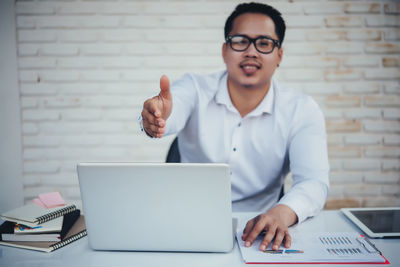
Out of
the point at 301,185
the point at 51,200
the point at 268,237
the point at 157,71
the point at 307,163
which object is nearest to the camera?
the point at 268,237

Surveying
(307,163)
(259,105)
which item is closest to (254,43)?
(259,105)

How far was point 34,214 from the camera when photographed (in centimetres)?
94

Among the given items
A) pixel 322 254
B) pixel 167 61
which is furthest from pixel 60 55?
pixel 322 254

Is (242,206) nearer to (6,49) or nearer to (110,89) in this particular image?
(110,89)

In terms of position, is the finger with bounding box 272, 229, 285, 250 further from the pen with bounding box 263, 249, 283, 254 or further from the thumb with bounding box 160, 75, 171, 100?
the thumb with bounding box 160, 75, 171, 100

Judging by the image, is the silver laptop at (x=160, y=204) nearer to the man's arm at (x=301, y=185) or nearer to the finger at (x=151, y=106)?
the man's arm at (x=301, y=185)

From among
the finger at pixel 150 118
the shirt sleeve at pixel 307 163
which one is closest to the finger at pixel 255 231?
the shirt sleeve at pixel 307 163

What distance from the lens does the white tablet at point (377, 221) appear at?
3.13 ft

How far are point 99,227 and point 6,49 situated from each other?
207cm

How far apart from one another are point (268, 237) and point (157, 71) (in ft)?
5.59

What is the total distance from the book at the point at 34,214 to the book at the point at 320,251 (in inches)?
22.6

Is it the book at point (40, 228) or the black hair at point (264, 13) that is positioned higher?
the black hair at point (264, 13)

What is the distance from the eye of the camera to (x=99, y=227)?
0.80 metres

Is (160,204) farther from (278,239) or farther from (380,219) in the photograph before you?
(380,219)
